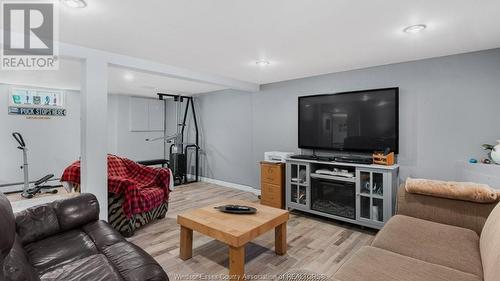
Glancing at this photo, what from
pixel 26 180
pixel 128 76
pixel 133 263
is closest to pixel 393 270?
pixel 133 263

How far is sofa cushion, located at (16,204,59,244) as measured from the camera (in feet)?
6.06

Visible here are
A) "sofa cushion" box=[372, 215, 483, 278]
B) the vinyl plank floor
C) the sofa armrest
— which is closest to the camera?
"sofa cushion" box=[372, 215, 483, 278]

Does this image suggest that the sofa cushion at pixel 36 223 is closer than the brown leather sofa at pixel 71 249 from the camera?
No

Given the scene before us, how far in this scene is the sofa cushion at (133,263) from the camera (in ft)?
4.61

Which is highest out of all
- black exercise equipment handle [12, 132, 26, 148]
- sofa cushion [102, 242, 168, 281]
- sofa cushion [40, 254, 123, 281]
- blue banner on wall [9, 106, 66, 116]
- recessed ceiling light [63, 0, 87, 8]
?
recessed ceiling light [63, 0, 87, 8]

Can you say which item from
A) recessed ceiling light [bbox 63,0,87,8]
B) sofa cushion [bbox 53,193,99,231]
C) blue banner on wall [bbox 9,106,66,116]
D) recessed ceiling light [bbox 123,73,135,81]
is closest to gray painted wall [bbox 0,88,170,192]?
blue banner on wall [bbox 9,106,66,116]

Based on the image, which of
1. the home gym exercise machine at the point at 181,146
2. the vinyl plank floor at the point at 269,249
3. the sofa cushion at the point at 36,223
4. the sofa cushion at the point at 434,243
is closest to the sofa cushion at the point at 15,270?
the sofa cushion at the point at 36,223

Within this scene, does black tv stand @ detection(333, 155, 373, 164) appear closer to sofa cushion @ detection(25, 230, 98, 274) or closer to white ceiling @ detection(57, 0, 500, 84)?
white ceiling @ detection(57, 0, 500, 84)

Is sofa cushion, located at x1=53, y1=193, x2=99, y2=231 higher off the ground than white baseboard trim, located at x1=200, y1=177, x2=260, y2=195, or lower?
higher

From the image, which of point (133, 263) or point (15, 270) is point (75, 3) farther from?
point (133, 263)

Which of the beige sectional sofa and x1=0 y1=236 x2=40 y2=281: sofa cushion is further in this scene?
the beige sectional sofa

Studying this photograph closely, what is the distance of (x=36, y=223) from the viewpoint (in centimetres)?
192

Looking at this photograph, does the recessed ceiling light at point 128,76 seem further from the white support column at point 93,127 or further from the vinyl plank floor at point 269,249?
the vinyl plank floor at point 269,249

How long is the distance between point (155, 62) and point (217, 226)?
7.23 feet
